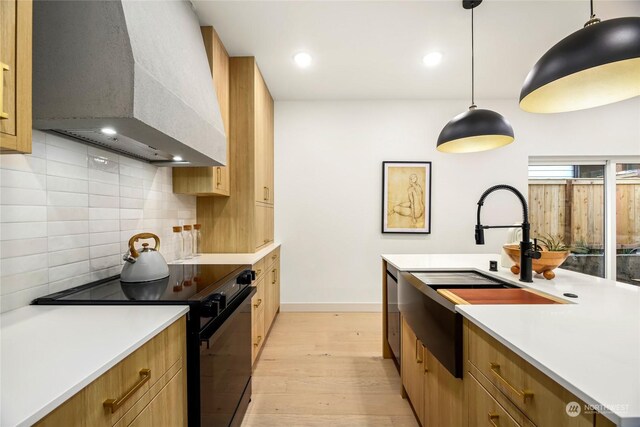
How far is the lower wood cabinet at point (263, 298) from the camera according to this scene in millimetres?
2260

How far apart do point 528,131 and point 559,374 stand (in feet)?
12.9

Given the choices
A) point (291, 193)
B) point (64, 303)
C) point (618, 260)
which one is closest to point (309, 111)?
point (291, 193)

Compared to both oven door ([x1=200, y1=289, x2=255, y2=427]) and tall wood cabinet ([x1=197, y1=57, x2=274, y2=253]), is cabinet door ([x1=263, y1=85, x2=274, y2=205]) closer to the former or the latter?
tall wood cabinet ([x1=197, y1=57, x2=274, y2=253])

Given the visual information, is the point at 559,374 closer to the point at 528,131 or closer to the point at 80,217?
the point at 80,217

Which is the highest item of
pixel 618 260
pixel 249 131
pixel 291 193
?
pixel 249 131

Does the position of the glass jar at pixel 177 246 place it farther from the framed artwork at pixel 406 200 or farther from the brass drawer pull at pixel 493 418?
the framed artwork at pixel 406 200

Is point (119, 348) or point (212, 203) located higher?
point (212, 203)

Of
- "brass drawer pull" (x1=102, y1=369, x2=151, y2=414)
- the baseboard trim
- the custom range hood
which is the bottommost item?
the baseboard trim

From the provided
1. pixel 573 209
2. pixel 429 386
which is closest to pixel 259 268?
Answer: pixel 429 386

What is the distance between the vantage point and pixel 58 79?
1.04m

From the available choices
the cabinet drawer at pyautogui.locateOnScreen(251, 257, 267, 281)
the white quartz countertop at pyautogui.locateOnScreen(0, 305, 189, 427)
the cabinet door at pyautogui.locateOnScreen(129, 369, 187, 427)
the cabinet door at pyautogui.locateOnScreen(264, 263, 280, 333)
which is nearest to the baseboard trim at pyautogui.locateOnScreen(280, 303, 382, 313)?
the cabinet door at pyautogui.locateOnScreen(264, 263, 280, 333)

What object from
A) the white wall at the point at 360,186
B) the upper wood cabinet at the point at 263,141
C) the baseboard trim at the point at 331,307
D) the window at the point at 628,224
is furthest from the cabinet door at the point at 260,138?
the window at the point at 628,224

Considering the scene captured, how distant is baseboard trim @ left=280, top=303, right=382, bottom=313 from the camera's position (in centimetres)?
360

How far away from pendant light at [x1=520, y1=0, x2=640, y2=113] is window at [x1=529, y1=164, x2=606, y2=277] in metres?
Result: 2.91
